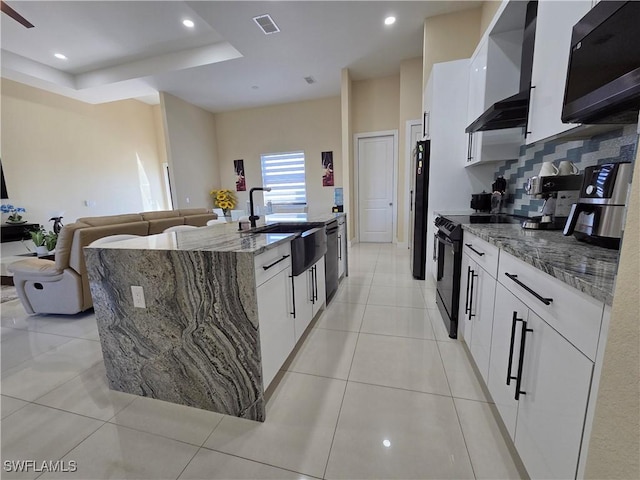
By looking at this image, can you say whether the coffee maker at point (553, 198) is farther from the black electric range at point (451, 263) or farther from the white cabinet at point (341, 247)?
the white cabinet at point (341, 247)

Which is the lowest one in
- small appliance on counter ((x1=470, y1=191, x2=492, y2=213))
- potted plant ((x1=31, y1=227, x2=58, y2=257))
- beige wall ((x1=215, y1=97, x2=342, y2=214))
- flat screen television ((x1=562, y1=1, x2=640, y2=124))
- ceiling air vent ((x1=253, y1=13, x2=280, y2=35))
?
potted plant ((x1=31, y1=227, x2=58, y2=257))

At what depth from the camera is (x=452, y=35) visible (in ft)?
11.6

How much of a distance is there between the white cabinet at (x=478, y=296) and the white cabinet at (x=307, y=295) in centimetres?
113

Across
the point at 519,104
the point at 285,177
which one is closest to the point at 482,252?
the point at 519,104

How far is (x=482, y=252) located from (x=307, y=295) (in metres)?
1.23

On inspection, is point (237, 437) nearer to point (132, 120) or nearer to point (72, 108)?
point (72, 108)

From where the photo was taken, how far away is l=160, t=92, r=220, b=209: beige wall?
5.57m

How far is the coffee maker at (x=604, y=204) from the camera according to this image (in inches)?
34.7

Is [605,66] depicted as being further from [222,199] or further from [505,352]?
[222,199]

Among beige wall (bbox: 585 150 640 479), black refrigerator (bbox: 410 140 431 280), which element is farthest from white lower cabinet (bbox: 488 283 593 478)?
black refrigerator (bbox: 410 140 431 280)

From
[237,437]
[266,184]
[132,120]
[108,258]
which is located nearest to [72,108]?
[132,120]

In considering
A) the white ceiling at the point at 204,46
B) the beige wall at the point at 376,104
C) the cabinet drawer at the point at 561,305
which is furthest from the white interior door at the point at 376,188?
the cabinet drawer at the point at 561,305

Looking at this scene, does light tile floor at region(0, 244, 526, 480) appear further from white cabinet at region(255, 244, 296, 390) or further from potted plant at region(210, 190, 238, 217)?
potted plant at region(210, 190, 238, 217)

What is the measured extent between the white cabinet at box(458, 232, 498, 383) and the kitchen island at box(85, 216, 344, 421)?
1.16m
